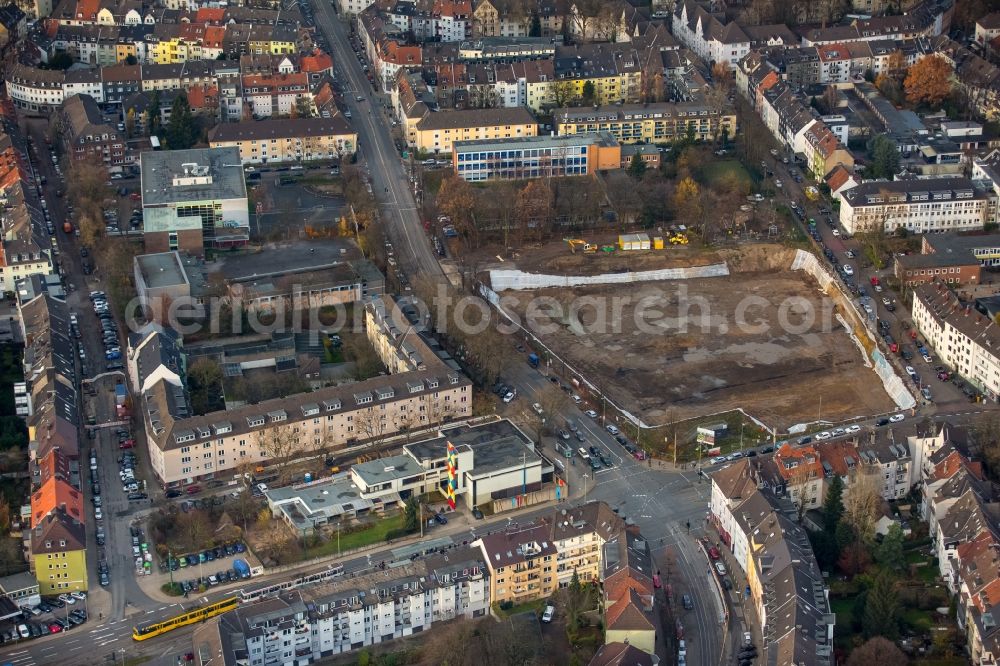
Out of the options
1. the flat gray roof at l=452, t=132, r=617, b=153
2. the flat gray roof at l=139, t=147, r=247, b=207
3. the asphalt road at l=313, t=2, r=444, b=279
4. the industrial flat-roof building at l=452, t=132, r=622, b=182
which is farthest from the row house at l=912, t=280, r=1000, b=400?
the flat gray roof at l=139, t=147, r=247, b=207

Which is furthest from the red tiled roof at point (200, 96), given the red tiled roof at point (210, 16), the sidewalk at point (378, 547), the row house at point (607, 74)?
the sidewalk at point (378, 547)

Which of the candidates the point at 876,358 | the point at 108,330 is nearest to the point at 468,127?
the point at 108,330

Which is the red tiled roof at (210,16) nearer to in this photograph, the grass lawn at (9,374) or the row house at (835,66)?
the row house at (835,66)

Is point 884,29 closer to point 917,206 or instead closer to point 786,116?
point 786,116

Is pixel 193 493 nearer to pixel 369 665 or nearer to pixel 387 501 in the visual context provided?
pixel 387 501

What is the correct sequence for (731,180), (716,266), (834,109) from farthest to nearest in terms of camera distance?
(834,109)
(731,180)
(716,266)

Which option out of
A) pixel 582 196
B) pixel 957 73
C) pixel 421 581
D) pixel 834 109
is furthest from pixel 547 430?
pixel 957 73
